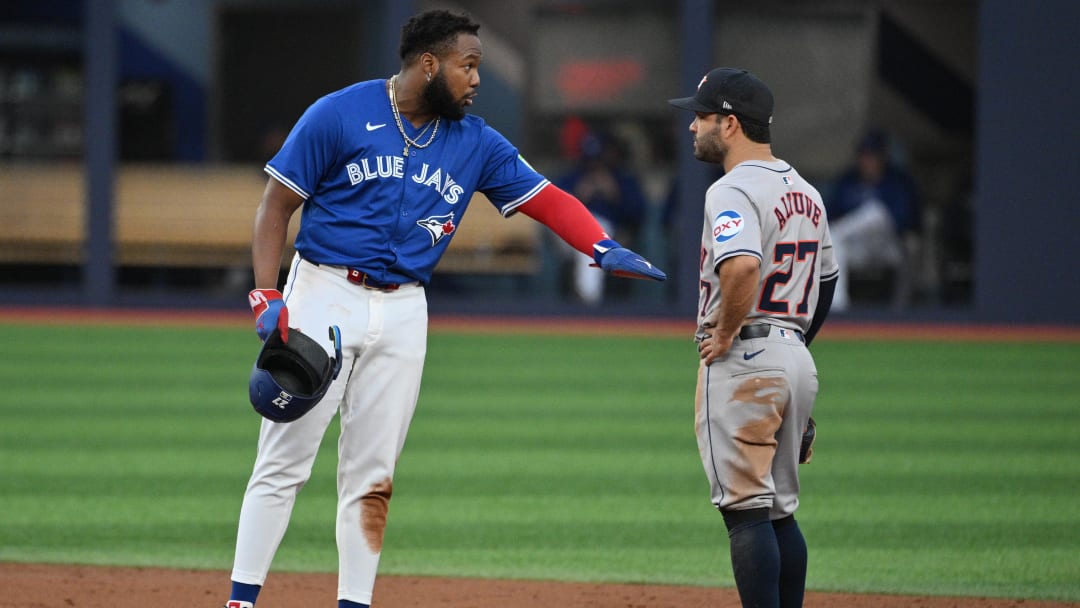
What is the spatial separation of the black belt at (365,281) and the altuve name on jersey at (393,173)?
262 millimetres

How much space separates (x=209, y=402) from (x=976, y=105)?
32.4ft

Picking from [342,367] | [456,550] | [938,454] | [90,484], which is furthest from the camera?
[938,454]

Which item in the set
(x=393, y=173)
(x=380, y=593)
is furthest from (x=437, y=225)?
(x=380, y=593)

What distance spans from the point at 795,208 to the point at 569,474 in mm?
3753

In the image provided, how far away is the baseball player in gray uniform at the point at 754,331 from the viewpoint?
4199 mm

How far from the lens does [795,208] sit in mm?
4293

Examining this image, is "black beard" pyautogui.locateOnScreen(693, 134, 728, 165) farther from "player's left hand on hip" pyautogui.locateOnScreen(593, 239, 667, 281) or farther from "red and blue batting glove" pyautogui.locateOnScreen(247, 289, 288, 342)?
"red and blue batting glove" pyautogui.locateOnScreen(247, 289, 288, 342)

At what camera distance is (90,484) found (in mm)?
7379

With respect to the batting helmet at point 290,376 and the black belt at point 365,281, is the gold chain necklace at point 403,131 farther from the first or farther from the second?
the batting helmet at point 290,376

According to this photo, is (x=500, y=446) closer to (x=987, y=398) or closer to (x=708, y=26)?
(x=987, y=398)

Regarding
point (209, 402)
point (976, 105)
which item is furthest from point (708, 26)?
point (209, 402)

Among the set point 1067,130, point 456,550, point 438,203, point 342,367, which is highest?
point 1067,130

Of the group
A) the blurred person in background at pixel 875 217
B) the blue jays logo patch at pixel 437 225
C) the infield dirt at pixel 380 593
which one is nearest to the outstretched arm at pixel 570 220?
the blue jays logo patch at pixel 437 225

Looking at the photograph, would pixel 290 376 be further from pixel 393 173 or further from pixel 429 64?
pixel 429 64
